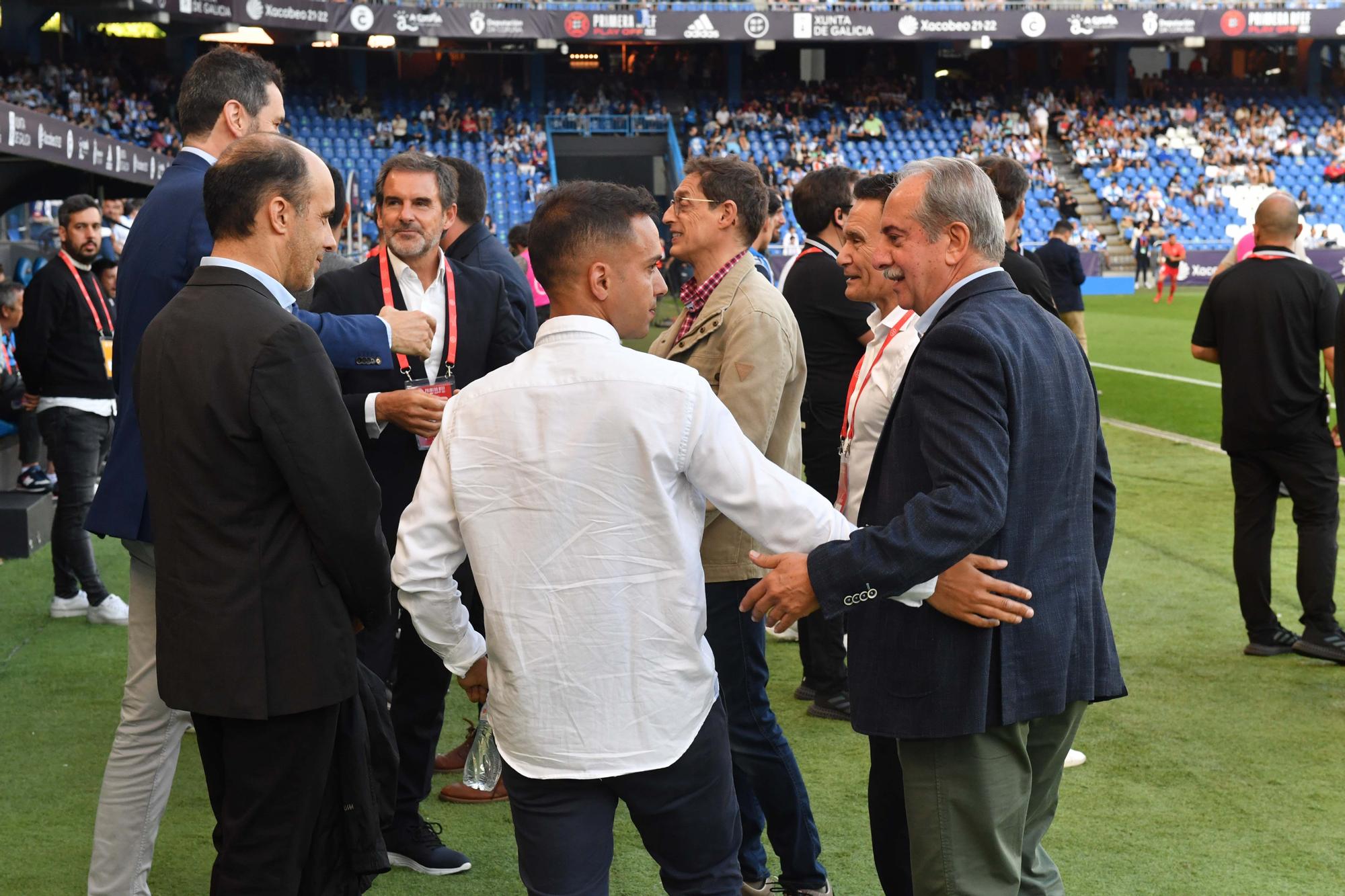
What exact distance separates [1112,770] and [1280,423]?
6.62 ft

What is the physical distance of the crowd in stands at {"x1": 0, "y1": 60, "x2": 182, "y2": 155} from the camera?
26688 mm

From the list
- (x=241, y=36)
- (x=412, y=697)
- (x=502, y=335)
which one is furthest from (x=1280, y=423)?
(x=241, y=36)

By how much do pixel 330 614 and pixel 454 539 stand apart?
0.40 m

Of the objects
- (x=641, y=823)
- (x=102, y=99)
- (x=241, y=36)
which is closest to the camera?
(x=641, y=823)

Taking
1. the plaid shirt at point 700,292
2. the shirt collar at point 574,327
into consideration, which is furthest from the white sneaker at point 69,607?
the shirt collar at point 574,327

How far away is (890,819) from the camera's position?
9.57 feet

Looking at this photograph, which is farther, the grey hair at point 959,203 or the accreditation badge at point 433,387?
the accreditation badge at point 433,387

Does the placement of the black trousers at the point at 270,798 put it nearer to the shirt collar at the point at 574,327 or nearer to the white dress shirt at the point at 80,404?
the shirt collar at the point at 574,327

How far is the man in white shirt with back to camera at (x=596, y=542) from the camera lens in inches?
90.8

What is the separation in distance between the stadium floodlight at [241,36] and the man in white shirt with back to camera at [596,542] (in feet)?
116

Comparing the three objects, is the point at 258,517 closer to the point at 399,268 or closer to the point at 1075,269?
the point at 399,268

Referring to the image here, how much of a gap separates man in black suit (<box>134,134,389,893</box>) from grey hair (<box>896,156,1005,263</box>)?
120 centimetres

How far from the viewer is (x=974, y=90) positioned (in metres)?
44.4

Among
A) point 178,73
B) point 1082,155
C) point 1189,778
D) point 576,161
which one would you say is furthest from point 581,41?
point 1189,778
